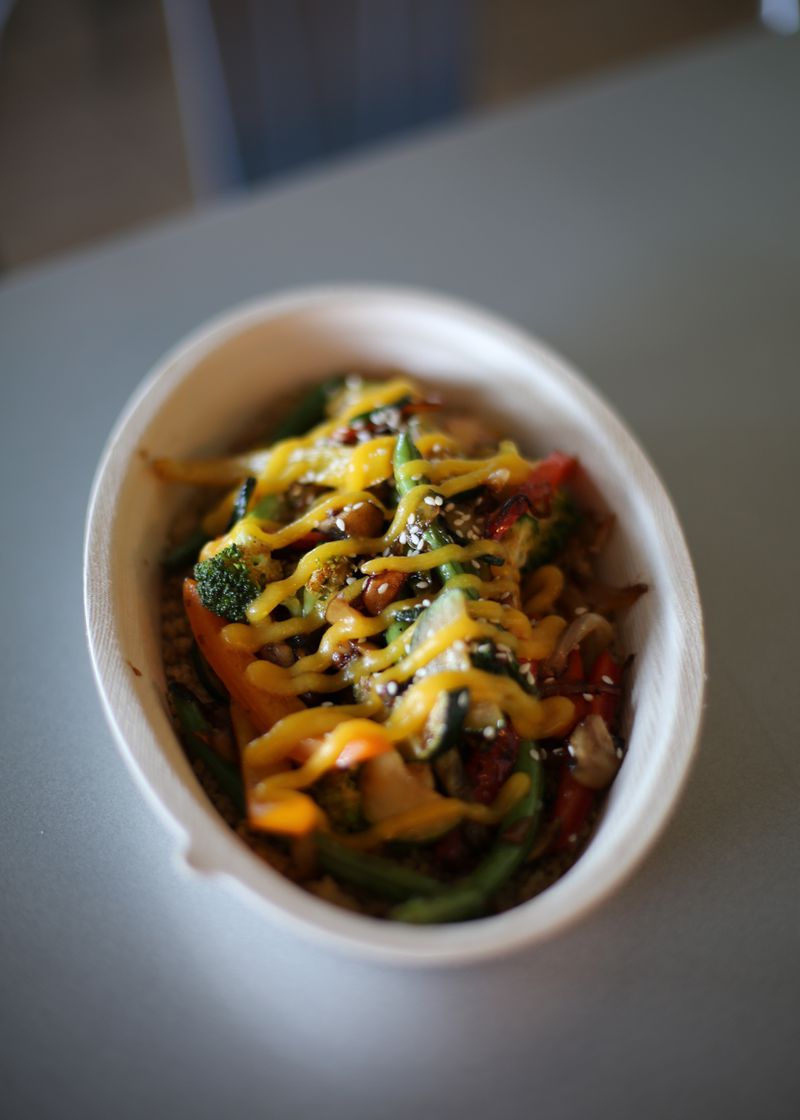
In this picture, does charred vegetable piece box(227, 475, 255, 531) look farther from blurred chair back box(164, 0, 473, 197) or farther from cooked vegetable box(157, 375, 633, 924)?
blurred chair back box(164, 0, 473, 197)

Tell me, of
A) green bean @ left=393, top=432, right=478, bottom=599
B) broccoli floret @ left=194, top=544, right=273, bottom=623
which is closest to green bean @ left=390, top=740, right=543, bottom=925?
green bean @ left=393, top=432, right=478, bottom=599

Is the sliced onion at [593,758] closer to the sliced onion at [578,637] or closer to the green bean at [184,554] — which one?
the sliced onion at [578,637]

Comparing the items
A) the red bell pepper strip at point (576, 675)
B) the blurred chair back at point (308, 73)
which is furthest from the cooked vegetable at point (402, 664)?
the blurred chair back at point (308, 73)

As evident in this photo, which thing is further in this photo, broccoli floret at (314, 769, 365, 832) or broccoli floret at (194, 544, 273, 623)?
broccoli floret at (194, 544, 273, 623)

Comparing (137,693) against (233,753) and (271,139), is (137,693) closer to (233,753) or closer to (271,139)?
(233,753)

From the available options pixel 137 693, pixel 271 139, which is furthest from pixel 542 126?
pixel 137 693
